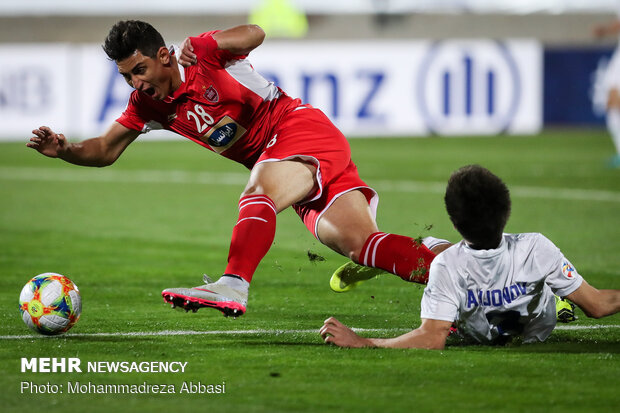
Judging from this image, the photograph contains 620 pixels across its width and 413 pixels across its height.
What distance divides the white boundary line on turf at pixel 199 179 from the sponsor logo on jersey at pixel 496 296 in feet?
26.9

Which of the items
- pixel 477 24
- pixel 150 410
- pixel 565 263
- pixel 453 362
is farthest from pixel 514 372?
pixel 477 24

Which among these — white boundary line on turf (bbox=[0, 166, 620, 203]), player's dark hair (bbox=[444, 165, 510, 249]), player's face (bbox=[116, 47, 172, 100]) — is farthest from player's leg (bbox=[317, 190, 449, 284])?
white boundary line on turf (bbox=[0, 166, 620, 203])

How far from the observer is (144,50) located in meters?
6.00

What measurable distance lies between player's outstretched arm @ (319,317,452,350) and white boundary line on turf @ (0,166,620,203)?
831cm

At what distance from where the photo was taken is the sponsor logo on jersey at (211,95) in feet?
20.7

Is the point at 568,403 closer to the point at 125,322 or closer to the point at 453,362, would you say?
the point at 453,362

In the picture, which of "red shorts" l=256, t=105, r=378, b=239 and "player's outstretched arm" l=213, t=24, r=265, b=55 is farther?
"red shorts" l=256, t=105, r=378, b=239

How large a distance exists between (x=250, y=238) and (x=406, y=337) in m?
0.93

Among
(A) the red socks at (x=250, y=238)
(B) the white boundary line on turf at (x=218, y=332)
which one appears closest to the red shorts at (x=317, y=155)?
(A) the red socks at (x=250, y=238)

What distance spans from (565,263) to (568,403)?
1.03 m

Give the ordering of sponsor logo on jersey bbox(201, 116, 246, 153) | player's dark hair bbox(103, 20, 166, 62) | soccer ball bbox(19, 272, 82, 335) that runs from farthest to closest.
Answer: sponsor logo on jersey bbox(201, 116, 246, 153), player's dark hair bbox(103, 20, 166, 62), soccer ball bbox(19, 272, 82, 335)

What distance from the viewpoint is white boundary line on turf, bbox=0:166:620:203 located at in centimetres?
1384

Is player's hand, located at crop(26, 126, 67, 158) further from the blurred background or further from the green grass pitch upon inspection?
the blurred background

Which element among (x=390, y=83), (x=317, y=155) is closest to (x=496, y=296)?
(x=317, y=155)
